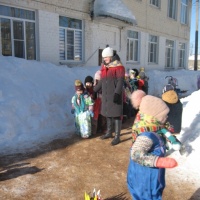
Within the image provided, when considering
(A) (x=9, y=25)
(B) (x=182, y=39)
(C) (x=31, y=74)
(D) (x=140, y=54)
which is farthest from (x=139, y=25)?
(C) (x=31, y=74)

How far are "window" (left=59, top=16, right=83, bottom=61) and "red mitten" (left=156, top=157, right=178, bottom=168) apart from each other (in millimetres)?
9152

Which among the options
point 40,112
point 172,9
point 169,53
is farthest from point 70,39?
point 172,9

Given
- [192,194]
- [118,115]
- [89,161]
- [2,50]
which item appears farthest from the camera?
[2,50]

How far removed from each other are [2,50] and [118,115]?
5.75 meters

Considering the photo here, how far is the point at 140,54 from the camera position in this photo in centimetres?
1520

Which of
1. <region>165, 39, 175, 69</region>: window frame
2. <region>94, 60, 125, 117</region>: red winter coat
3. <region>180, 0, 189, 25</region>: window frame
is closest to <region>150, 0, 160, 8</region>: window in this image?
<region>165, 39, 175, 69</region>: window frame

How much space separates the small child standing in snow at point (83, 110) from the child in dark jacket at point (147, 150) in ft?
9.51

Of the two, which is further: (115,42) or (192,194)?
(115,42)

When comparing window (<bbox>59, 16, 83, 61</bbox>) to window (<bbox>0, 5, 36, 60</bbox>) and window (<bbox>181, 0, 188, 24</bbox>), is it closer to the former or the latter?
window (<bbox>0, 5, 36, 60</bbox>)

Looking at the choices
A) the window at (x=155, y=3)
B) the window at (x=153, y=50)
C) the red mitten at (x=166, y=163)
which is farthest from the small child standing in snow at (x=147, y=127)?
the window at (x=155, y=3)

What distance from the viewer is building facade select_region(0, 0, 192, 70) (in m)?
8.82

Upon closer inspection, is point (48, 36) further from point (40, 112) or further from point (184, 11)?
point (184, 11)

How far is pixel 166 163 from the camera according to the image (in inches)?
70.1

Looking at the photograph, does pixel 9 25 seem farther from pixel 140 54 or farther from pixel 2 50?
pixel 140 54
